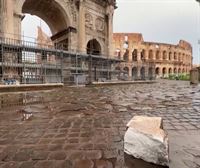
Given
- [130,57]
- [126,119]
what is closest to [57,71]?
[126,119]

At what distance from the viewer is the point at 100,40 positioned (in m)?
26.1

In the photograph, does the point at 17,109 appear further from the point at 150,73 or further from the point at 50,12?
the point at 150,73

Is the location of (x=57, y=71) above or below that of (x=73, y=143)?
above

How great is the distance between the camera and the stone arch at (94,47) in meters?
26.0

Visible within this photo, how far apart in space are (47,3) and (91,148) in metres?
20.8

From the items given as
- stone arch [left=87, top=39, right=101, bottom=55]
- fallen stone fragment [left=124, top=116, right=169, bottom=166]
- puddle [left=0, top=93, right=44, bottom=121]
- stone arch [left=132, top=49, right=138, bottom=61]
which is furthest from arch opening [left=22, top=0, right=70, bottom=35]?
stone arch [left=132, top=49, right=138, bottom=61]

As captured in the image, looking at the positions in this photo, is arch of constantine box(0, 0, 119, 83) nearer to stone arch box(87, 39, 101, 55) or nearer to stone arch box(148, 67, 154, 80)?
stone arch box(87, 39, 101, 55)

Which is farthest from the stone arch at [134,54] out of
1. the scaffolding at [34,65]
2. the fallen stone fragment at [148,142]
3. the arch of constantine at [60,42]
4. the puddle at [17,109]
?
the fallen stone fragment at [148,142]

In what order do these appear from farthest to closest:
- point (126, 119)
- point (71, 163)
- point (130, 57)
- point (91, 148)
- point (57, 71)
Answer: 1. point (130, 57)
2. point (57, 71)
3. point (126, 119)
4. point (91, 148)
5. point (71, 163)

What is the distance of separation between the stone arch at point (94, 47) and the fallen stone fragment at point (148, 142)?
24.1 m

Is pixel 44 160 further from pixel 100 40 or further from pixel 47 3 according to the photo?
pixel 100 40

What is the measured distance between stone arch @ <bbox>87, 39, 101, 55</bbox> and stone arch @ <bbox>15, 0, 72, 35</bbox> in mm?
4535

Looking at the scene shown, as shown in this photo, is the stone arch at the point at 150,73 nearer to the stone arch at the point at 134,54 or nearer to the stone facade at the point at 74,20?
the stone facade at the point at 74,20

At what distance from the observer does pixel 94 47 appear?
2695cm
